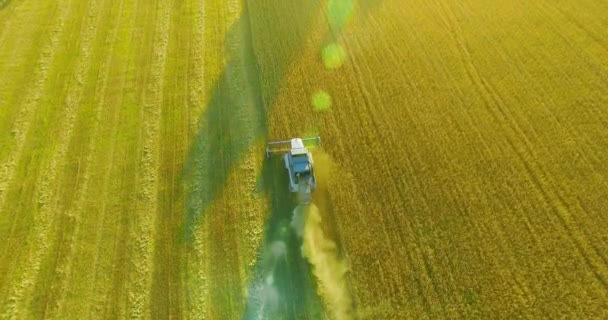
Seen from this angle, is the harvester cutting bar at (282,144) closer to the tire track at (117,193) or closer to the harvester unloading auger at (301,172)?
the harvester unloading auger at (301,172)

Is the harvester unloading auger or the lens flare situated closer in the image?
the harvester unloading auger

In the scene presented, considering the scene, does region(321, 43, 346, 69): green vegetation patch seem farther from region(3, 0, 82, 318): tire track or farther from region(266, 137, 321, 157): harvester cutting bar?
region(3, 0, 82, 318): tire track

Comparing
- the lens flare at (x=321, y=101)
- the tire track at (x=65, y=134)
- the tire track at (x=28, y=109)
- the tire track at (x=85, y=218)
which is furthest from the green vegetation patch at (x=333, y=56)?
the tire track at (x=28, y=109)

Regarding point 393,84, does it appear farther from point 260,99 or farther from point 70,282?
point 70,282

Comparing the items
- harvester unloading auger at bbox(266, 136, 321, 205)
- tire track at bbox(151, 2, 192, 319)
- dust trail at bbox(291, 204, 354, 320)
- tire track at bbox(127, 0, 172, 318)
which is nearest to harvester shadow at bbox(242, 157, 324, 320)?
dust trail at bbox(291, 204, 354, 320)

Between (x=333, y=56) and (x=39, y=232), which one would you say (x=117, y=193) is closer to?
(x=39, y=232)

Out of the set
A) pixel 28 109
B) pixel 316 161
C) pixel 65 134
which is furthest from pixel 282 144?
pixel 28 109
